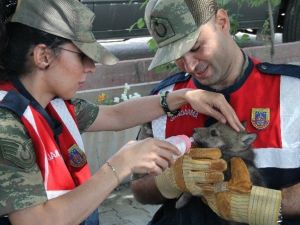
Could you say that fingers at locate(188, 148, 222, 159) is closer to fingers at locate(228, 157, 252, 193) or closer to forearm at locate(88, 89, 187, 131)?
fingers at locate(228, 157, 252, 193)

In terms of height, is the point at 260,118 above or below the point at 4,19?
below

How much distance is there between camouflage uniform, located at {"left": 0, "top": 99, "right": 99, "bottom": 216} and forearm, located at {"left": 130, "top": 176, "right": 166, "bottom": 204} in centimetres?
86

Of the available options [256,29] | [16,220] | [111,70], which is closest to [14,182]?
[16,220]

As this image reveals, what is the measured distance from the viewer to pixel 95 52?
2.10 meters

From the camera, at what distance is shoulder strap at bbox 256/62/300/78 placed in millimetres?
2457

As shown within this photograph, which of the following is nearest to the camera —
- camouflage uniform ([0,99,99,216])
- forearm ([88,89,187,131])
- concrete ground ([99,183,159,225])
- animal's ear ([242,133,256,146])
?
camouflage uniform ([0,99,99,216])

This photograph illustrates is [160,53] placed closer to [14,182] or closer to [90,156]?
[14,182]

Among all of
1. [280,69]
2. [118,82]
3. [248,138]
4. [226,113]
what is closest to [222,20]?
[280,69]

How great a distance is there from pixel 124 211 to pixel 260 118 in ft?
7.32

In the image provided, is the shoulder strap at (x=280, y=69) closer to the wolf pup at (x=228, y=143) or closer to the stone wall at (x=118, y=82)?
the wolf pup at (x=228, y=143)

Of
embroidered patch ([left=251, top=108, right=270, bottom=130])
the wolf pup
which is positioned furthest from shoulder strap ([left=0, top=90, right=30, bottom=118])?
embroidered patch ([left=251, top=108, right=270, bottom=130])

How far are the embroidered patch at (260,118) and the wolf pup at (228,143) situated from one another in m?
0.06

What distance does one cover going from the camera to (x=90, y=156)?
180 inches

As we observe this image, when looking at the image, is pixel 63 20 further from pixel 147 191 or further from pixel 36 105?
pixel 147 191
